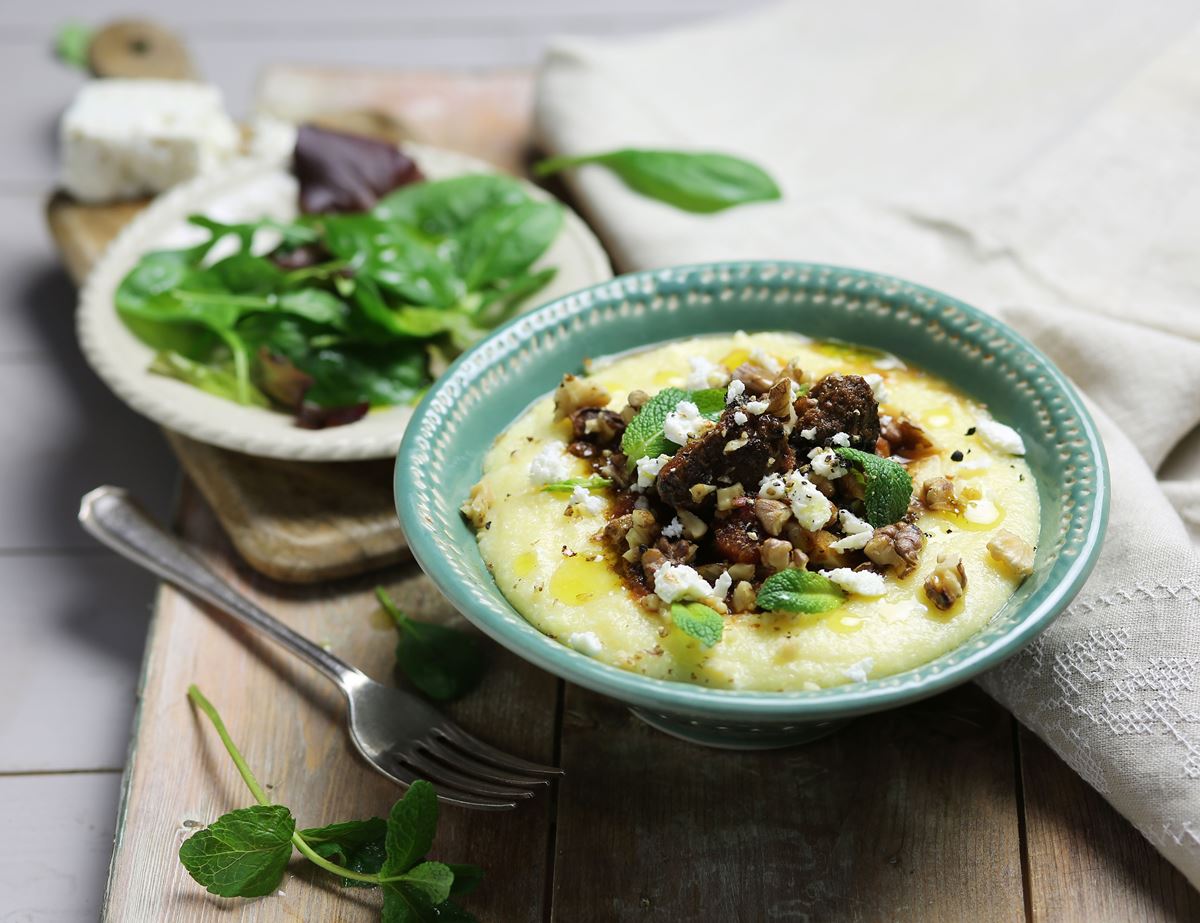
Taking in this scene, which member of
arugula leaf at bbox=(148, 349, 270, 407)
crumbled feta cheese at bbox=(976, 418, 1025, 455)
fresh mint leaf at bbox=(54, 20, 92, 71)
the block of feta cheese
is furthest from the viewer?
fresh mint leaf at bbox=(54, 20, 92, 71)

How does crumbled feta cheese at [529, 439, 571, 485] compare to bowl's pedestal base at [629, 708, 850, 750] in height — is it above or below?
above

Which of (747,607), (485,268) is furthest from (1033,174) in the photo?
(747,607)

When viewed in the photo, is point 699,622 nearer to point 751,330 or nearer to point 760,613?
point 760,613

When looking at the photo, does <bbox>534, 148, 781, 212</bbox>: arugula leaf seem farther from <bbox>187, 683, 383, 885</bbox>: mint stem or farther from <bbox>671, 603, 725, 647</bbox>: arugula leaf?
<bbox>187, 683, 383, 885</bbox>: mint stem

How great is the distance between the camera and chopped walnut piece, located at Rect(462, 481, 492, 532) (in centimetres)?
236

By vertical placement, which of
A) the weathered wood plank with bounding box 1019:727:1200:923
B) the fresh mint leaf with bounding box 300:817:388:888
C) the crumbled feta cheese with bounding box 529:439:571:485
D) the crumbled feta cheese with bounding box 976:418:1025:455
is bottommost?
the fresh mint leaf with bounding box 300:817:388:888

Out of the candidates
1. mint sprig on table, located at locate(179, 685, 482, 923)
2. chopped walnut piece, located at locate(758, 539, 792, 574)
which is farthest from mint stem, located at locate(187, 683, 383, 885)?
chopped walnut piece, located at locate(758, 539, 792, 574)

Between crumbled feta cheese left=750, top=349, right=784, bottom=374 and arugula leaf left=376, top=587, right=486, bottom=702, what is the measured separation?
32.7 inches

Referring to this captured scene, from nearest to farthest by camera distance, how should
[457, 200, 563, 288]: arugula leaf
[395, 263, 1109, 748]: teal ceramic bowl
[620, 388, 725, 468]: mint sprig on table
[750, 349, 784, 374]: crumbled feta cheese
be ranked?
[395, 263, 1109, 748]: teal ceramic bowl → [620, 388, 725, 468]: mint sprig on table → [750, 349, 784, 374]: crumbled feta cheese → [457, 200, 563, 288]: arugula leaf

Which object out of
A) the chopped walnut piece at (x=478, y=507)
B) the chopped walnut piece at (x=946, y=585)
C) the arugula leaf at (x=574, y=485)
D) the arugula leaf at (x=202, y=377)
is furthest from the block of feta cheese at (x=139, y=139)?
the chopped walnut piece at (x=946, y=585)

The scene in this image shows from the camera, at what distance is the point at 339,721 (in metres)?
2.55

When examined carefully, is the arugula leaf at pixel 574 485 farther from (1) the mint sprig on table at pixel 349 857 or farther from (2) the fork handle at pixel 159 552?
(2) the fork handle at pixel 159 552

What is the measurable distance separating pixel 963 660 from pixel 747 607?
36 cm

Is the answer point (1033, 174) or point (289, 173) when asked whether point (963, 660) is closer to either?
point (1033, 174)
